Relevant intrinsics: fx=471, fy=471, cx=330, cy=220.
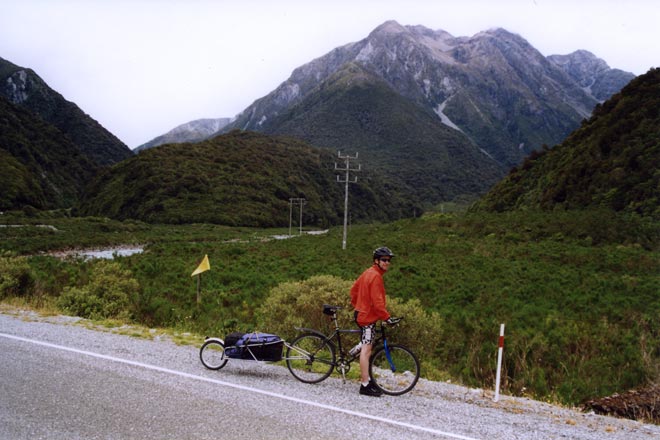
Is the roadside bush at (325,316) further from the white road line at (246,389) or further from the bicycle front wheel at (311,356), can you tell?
the white road line at (246,389)

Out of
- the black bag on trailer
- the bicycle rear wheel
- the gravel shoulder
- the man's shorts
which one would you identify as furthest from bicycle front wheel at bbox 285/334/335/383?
the bicycle rear wheel

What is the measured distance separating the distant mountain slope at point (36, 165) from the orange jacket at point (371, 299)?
4569 inches

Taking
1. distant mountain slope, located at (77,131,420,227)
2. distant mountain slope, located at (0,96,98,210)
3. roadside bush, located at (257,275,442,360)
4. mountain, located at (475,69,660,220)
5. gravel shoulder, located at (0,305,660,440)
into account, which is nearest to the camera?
gravel shoulder, located at (0,305,660,440)

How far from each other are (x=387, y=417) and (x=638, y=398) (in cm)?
500

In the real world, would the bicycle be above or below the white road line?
above

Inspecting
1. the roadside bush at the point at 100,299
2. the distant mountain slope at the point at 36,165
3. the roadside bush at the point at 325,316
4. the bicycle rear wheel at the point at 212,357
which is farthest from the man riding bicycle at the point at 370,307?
the distant mountain slope at the point at 36,165

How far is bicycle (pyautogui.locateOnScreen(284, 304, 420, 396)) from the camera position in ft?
25.3

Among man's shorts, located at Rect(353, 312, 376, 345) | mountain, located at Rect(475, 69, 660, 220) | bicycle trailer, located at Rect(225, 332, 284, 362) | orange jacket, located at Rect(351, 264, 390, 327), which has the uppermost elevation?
mountain, located at Rect(475, 69, 660, 220)

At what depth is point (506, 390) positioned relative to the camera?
9.70 metres

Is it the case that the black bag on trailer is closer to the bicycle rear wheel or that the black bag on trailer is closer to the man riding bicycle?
the bicycle rear wheel

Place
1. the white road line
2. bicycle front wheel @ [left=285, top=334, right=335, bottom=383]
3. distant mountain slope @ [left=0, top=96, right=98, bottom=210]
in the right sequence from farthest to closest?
1. distant mountain slope @ [left=0, top=96, right=98, bottom=210]
2. bicycle front wheel @ [left=285, top=334, right=335, bottom=383]
3. the white road line

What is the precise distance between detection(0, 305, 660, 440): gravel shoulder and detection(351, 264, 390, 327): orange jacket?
4.00 feet

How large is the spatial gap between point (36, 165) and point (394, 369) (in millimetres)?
154221

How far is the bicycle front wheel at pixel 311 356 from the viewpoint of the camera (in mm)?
7926
